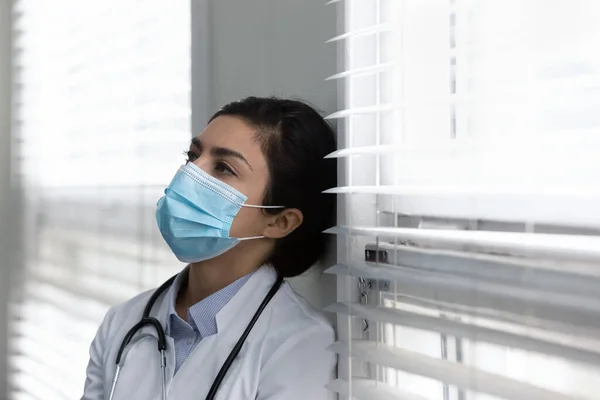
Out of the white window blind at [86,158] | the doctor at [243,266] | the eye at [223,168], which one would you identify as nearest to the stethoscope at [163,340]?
the doctor at [243,266]

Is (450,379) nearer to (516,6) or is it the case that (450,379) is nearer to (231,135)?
(516,6)

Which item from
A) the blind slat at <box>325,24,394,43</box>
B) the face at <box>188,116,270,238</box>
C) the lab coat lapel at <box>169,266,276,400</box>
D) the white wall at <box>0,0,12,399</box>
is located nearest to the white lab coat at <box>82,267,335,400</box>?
the lab coat lapel at <box>169,266,276,400</box>

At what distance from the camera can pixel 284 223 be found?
1206mm

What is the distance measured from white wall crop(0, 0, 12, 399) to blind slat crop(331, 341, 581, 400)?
76.3 inches

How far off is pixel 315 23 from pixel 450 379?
707 millimetres

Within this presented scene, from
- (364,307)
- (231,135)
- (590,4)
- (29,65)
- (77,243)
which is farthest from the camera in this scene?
(29,65)

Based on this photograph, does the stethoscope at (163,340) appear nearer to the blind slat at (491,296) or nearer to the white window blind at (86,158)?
the blind slat at (491,296)

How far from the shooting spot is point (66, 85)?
7.22 feet

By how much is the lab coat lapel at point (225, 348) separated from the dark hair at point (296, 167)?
2.8 inches

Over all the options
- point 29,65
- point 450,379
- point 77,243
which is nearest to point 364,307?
point 450,379

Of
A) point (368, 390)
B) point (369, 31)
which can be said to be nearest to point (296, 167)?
point (369, 31)

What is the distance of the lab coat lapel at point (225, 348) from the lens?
3.60 ft

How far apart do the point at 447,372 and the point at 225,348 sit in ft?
1.40

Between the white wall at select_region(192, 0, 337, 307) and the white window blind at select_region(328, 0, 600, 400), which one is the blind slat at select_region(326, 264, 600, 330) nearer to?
the white window blind at select_region(328, 0, 600, 400)
